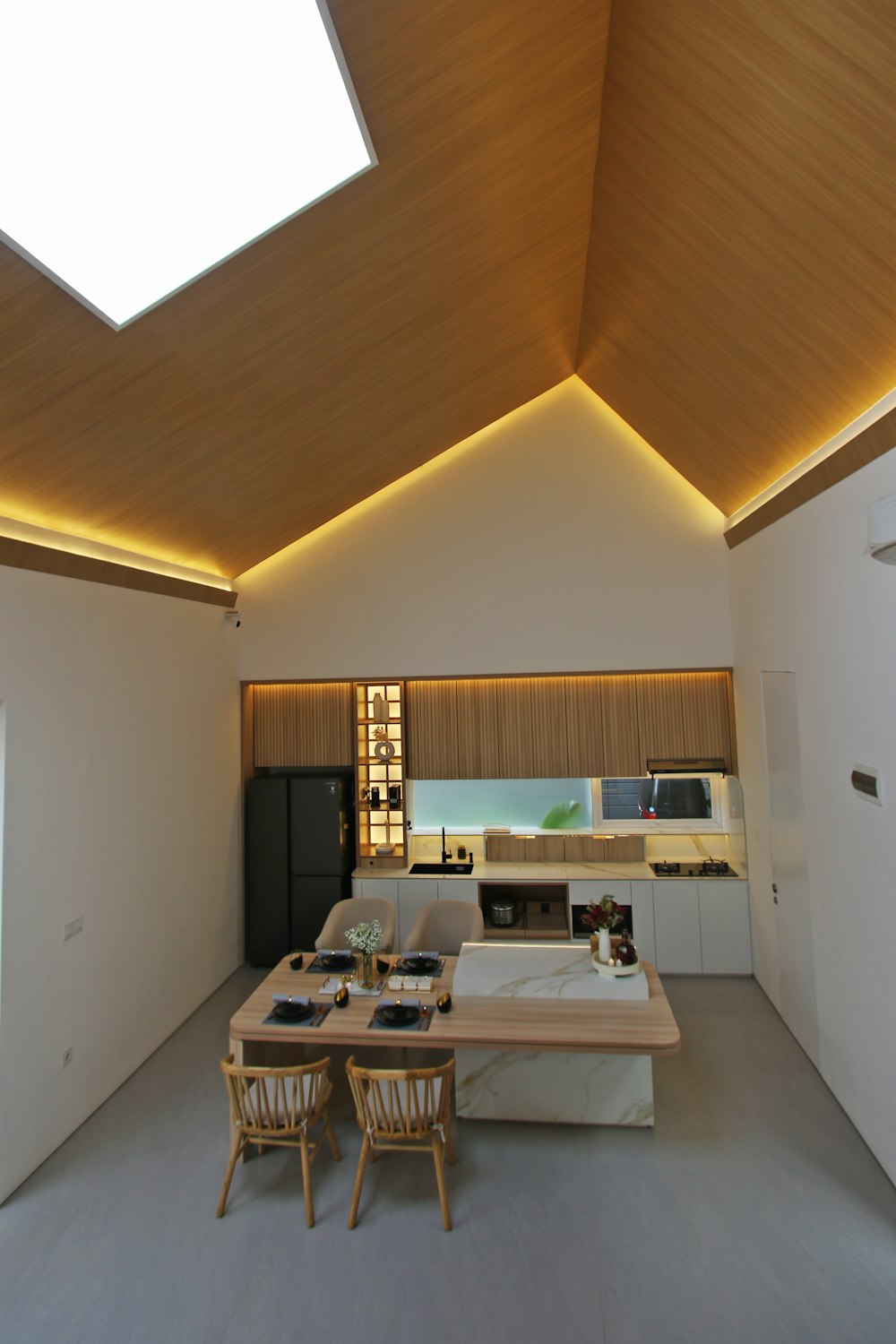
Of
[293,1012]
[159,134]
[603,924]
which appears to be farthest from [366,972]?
[159,134]

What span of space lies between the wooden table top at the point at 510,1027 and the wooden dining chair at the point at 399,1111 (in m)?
0.22

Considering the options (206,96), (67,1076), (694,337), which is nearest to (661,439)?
(694,337)

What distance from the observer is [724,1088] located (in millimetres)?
4340

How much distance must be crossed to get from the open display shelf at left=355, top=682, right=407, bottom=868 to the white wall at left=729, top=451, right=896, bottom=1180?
323cm

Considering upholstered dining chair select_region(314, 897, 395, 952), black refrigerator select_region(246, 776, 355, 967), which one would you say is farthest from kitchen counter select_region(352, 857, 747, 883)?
upholstered dining chair select_region(314, 897, 395, 952)

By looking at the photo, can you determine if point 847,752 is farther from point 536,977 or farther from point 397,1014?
point 397,1014

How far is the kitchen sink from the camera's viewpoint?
643 cm

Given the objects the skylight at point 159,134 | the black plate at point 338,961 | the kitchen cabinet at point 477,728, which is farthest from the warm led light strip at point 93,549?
the black plate at point 338,961

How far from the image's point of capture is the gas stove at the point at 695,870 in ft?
19.9

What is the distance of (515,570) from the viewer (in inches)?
251

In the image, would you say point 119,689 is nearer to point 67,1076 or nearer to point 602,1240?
point 67,1076

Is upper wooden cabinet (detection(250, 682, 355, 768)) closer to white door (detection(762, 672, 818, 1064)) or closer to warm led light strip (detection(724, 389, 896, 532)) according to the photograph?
white door (detection(762, 672, 818, 1064))

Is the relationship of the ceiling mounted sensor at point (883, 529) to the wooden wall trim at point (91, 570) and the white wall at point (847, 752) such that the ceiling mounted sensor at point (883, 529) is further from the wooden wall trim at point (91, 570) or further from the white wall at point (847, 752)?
the wooden wall trim at point (91, 570)

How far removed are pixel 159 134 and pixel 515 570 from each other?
4260 millimetres
